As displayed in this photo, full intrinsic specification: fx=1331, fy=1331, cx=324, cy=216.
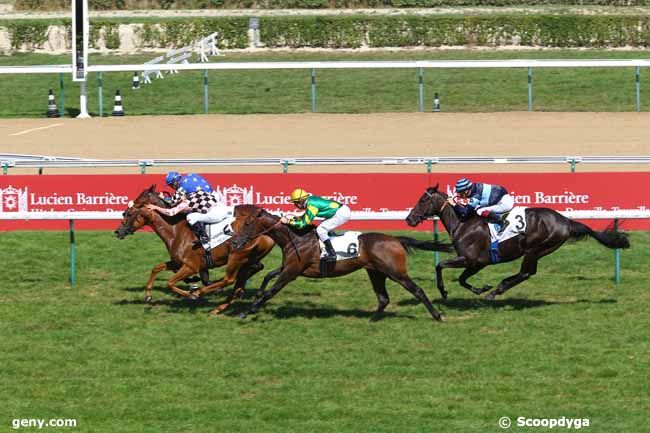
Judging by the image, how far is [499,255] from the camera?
16172 millimetres

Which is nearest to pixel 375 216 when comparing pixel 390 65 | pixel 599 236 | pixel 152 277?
pixel 599 236

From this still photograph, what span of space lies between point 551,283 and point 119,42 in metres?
24.6

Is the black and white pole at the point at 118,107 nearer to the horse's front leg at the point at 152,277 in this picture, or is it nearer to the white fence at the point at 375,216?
the white fence at the point at 375,216

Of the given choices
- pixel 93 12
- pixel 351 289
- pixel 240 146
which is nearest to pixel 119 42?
pixel 93 12

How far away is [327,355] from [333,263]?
5.84 ft

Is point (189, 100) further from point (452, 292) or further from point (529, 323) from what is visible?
point (529, 323)

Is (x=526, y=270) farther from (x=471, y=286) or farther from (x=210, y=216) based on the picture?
(x=210, y=216)

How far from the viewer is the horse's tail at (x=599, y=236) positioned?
53.1ft

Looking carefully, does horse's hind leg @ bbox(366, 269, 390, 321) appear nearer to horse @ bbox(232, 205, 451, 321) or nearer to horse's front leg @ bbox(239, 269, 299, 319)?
horse @ bbox(232, 205, 451, 321)

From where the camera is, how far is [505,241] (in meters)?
16.1

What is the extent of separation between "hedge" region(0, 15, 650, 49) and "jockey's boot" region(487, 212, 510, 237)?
A: 22862 mm

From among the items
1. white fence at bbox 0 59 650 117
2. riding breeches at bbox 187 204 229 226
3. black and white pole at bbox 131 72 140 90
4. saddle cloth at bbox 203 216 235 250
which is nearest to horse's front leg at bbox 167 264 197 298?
saddle cloth at bbox 203 216 235 250

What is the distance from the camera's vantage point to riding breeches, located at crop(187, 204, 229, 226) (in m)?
16.2

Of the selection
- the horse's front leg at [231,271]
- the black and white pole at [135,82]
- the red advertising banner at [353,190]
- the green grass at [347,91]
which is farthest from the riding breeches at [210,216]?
the black and white pole at [135,82]
